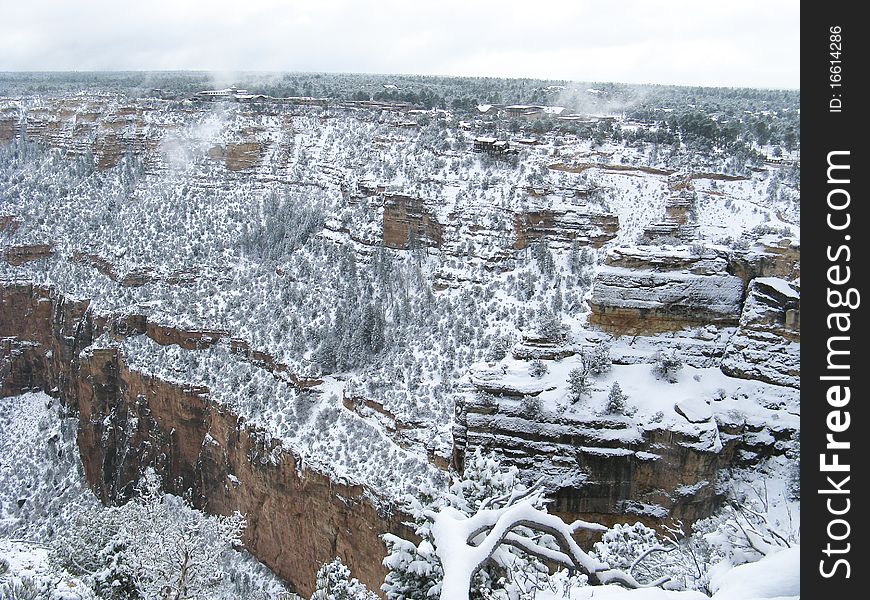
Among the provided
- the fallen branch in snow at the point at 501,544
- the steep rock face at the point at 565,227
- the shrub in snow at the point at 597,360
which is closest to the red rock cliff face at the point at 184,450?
the shrub in snow at the point at 597,360

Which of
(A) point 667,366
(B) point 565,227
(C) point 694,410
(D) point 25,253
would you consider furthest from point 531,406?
(D) point 25,253

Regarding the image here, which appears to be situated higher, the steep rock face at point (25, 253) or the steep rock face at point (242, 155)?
the steep rock face at point (242, 155)

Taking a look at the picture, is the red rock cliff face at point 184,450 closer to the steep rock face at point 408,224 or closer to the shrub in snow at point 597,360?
the shrub in snow at point 597,360

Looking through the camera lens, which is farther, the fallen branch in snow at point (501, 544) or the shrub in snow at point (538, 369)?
the shrub in snow at point (538, 369)

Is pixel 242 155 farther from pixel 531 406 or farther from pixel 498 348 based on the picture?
pixel 531 406

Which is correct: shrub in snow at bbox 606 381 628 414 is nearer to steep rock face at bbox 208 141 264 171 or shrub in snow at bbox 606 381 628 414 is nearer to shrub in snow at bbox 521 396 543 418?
shrub in snow at bbox 521 396 543 418

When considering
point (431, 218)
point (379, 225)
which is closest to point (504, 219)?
point (431, 218)

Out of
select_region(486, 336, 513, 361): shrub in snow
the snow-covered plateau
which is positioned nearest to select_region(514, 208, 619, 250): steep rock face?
the snow-covered plateau

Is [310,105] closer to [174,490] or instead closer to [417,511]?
[174,490]
